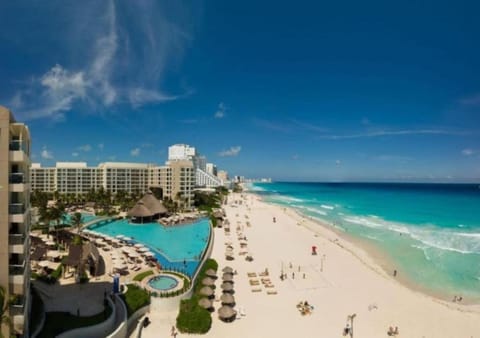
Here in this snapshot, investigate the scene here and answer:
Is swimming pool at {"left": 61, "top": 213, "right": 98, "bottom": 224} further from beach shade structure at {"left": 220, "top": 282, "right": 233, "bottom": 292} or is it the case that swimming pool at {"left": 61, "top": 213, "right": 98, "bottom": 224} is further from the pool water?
beach shade structure at {"left": 220, "top": 282, "right": 233, "bottom": 292}

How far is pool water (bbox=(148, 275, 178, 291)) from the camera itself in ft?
76.7

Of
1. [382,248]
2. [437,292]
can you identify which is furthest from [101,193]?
[437,292]

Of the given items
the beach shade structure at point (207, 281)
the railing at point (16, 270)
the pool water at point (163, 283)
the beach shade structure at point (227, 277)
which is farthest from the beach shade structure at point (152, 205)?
the railing at point (16, 270)

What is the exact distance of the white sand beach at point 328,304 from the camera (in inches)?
776

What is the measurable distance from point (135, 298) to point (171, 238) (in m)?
21.8

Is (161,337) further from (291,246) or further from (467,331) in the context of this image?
(291,246)

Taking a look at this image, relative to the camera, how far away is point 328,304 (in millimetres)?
23188

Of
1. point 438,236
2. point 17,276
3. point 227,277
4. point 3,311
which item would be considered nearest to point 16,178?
point 17,276

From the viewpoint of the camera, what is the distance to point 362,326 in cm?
2016

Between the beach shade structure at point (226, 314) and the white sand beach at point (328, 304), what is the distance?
15.3 inches

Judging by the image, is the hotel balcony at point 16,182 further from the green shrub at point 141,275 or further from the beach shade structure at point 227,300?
the beach shade structure at point 227,300

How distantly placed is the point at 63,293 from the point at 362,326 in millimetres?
21416

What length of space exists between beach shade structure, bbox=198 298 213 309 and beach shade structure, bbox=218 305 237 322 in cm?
89

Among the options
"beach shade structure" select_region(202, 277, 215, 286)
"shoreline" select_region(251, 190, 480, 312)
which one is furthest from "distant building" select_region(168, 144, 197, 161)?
"beach shade structure" select_region(202, 277, 215, 286)
